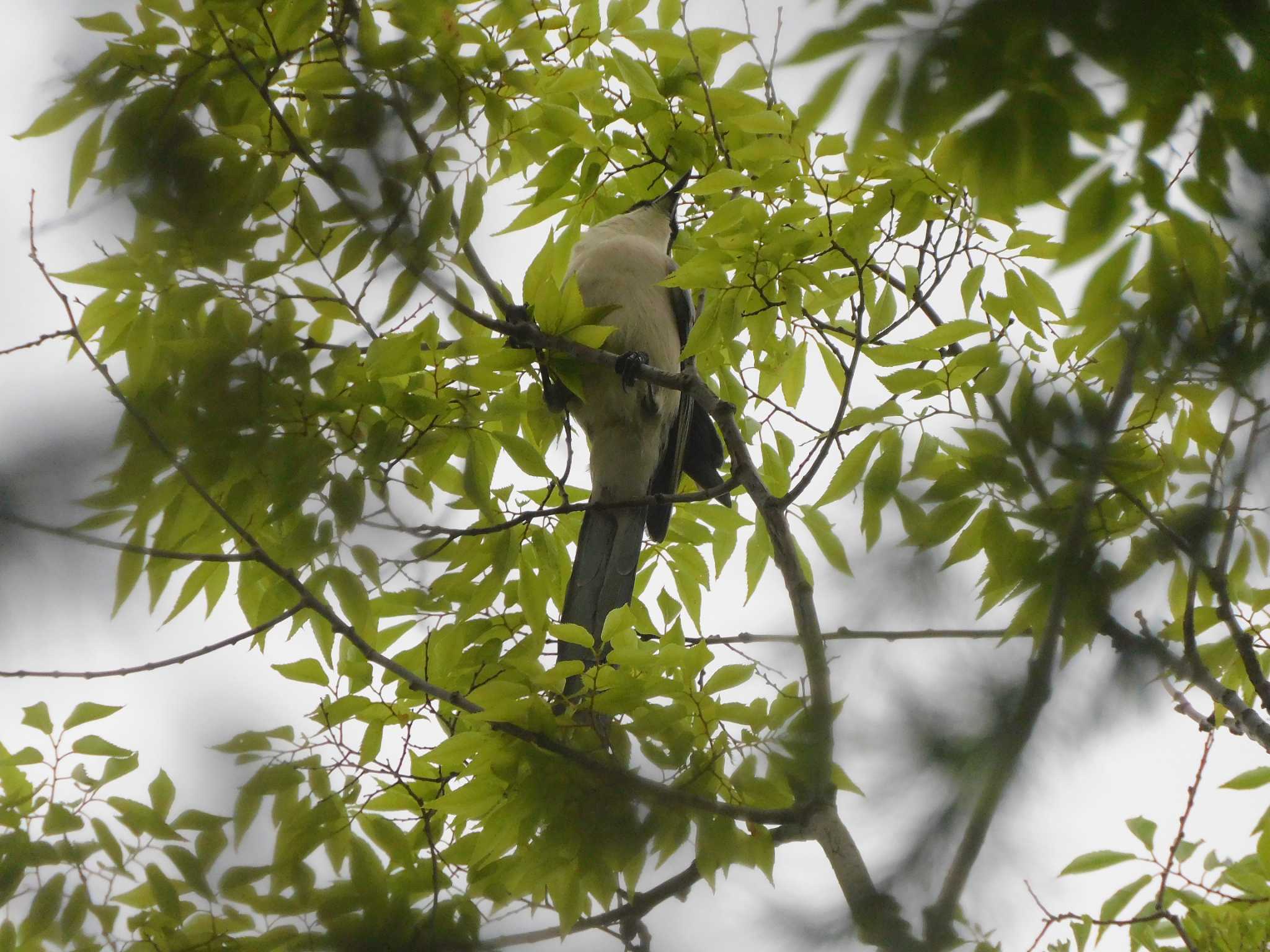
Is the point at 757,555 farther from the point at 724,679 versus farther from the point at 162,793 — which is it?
the point at 162,793

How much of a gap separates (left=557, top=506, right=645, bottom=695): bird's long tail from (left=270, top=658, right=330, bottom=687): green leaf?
2.85 ft

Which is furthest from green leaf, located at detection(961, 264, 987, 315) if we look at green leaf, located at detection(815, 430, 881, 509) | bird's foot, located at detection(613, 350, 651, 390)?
bird's foot, located at detection(613, 350, 651, 390)

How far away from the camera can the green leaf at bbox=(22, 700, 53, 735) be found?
4.04 ft

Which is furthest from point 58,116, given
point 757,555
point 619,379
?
point 619,379

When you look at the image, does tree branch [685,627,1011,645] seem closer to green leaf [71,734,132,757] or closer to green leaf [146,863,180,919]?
green leaf [146,863,180,919]

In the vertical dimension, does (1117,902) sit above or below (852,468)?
below

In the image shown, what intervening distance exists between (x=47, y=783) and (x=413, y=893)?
23.0 inches

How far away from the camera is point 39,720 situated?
1.28 meters

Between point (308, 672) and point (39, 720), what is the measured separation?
1.66 feet

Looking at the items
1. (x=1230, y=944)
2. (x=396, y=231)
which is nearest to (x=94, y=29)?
(x=396, y=231)

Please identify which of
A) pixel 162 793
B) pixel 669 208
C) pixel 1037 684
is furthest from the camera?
pixel 669 208

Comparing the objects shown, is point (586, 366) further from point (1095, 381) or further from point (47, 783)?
point (1095, 381)

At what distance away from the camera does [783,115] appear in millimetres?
1833

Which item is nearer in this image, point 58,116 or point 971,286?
point 58,116
